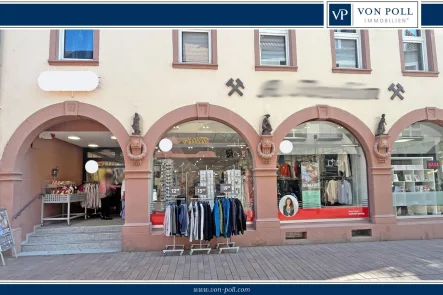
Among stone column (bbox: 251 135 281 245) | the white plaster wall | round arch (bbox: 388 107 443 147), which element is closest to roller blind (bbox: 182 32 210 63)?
the white plaster wall

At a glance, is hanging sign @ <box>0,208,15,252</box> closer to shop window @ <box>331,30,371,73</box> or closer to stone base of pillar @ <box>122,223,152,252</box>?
stone base of pillar @ <box>122,223,152,252</box>

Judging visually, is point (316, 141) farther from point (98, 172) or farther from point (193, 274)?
point (98, 172)

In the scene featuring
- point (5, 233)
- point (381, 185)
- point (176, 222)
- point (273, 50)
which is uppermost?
point (273, 50)

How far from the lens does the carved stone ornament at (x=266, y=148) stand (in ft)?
27.9

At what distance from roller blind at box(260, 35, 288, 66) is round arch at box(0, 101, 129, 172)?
170 inches

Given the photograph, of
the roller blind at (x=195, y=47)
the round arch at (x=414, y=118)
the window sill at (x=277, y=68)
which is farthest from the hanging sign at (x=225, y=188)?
the round arch at (x=414, y=118)

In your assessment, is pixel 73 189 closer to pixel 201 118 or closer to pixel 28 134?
pixel 28 134

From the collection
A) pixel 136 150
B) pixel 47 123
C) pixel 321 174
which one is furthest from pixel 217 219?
pixel 47 123

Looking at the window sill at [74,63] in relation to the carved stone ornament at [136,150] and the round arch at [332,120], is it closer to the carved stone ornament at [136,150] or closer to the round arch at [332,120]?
the carved stone ornament at [136,150]

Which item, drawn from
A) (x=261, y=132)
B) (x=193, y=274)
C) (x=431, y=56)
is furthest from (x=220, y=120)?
(x=431, y=56)

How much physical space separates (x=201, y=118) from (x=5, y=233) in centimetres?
523

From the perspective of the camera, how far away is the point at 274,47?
30.6 feet

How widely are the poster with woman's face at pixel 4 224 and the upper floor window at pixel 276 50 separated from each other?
7194 mm

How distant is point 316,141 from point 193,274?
17.6ft
